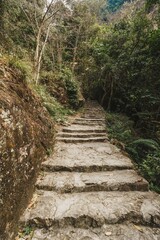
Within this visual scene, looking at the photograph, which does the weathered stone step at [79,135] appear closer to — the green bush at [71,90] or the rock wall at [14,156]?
the rock wall at [14,156]

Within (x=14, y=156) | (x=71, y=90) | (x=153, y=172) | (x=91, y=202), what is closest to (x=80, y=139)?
(x=153, y=172)

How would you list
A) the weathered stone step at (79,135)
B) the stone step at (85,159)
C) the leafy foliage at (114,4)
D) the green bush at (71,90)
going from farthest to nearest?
the leafy foliage at (114,4)
the green bush at (71,90)
the weathered stone step at (79,135)
the stone step at (85,159)

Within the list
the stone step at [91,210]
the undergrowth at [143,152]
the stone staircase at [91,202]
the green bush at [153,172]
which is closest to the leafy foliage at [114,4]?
the undergrowth at [143,152]

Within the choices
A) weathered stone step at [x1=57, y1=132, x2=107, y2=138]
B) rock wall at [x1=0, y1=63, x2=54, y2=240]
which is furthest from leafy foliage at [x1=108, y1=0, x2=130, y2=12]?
rock wall at [x1=0, y1=63, x2=54, y2=240]

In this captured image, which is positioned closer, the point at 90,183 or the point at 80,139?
the point at 90,183

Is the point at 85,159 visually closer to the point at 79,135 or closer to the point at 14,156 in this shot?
the point at 79,135

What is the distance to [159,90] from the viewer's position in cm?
702

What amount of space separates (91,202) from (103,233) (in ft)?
1.87

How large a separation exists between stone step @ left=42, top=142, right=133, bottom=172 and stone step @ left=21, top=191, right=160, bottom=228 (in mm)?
837

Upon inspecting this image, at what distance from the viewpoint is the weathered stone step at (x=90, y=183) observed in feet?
11.3

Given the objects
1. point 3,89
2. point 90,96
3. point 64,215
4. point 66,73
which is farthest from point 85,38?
point 64,215

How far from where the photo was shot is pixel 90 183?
357 centimetres

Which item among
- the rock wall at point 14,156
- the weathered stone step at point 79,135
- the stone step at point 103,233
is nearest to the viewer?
the rock wall at point 14,156

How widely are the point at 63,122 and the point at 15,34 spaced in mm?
5849
